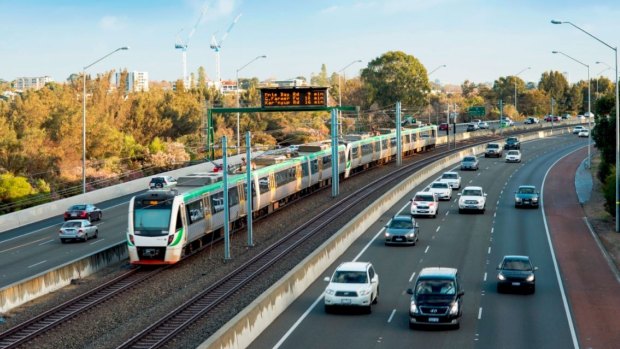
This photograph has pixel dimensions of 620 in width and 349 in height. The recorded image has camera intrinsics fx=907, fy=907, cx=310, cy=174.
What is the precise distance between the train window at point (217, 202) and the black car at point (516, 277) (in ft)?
52.2

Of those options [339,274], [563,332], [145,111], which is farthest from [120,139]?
[563,332]

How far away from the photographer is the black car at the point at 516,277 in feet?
101

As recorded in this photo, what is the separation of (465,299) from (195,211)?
1418cm

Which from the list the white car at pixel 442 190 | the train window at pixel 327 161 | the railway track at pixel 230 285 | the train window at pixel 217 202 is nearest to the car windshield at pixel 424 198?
the railway track at pixel 230 285

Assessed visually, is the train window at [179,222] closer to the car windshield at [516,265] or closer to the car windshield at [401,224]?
the car windshield at [401,224]

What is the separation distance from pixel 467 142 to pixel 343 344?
305 ft

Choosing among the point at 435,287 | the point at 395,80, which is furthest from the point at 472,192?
the point at 395,80

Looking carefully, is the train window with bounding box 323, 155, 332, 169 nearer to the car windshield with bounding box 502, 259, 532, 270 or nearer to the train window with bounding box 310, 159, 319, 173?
the train window with bounding box 310, 159, 319, 173

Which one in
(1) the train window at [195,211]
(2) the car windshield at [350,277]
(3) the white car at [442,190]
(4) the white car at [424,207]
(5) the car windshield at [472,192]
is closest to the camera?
(2) the car windshield at [350,277]

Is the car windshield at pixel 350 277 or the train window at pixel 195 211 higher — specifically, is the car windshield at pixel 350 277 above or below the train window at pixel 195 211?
below

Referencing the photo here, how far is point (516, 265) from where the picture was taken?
31547 millimetres

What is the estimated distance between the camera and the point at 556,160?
90938 mm

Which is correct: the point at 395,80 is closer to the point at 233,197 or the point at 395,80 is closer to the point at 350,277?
the point at 233,197

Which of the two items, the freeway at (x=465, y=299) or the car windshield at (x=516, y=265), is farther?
the car windshield at (x=516, y=265)
